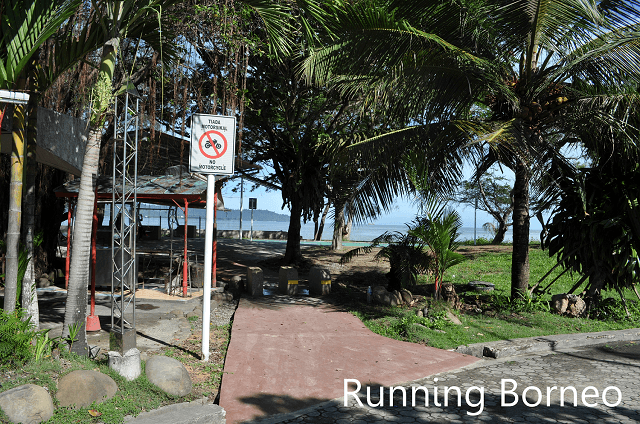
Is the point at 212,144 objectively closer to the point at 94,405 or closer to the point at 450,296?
the point at 94,405

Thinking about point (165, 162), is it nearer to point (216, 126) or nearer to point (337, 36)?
point (337, 36)

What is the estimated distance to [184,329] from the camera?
8.75 metres

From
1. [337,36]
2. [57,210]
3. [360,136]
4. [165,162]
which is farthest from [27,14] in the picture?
[165,162]

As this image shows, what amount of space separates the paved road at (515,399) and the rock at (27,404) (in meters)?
1.91

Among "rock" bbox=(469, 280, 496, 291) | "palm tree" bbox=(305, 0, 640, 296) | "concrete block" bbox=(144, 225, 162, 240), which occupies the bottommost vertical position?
"rock" bbox=(469, 280, 496, 291)

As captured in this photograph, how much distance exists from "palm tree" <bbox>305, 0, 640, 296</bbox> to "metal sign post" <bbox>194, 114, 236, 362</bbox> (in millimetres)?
3324

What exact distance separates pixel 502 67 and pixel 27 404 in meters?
9.69

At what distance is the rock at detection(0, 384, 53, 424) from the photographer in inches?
164

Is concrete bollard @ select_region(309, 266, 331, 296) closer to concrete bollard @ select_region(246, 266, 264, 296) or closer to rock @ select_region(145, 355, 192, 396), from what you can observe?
concrete bollard @ select_region(246, 266, 264, 296)

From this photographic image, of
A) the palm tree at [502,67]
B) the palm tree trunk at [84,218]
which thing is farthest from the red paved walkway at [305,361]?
the palm tree at [502,67]

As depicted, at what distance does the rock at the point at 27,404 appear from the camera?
4.16m

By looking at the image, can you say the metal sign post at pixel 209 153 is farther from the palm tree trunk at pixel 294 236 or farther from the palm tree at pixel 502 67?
the palm tree trunk at pixel 294 236

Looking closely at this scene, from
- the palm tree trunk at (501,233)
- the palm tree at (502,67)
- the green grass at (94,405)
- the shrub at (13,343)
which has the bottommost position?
the green grass at (94,405)

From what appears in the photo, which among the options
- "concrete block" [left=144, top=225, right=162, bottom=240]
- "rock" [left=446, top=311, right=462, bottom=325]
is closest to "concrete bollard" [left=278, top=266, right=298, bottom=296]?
"rock" [left=446, top=311, right=462, bottom=325]
